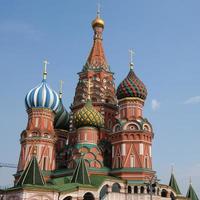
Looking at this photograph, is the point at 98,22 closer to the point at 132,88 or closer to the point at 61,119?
the point at 132,88

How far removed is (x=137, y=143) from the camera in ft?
126

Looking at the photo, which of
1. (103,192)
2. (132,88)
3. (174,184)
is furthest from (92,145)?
(174,184)

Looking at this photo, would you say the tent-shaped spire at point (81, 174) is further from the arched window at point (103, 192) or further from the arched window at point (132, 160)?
the arched window at point (132, 160)

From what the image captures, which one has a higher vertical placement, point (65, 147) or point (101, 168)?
point (65, 147)

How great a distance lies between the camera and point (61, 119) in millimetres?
47938

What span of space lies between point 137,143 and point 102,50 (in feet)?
49.9

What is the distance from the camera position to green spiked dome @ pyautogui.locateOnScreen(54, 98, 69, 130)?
157ft

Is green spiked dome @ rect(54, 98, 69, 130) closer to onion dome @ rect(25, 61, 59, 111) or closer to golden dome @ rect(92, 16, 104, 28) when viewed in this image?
onion dome @ rect(25, 61, 59, 111)

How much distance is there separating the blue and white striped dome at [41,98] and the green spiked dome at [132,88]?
7611mm

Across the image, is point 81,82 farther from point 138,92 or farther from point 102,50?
point 138,92

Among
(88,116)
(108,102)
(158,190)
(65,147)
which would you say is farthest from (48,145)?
(158,190)

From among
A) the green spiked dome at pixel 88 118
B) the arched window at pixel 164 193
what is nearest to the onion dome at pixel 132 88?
the green spiked dome at pixel 88 118

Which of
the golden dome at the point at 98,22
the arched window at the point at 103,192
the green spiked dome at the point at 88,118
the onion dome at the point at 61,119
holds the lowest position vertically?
the arched window at the point at 103,192

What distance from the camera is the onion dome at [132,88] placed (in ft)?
134
